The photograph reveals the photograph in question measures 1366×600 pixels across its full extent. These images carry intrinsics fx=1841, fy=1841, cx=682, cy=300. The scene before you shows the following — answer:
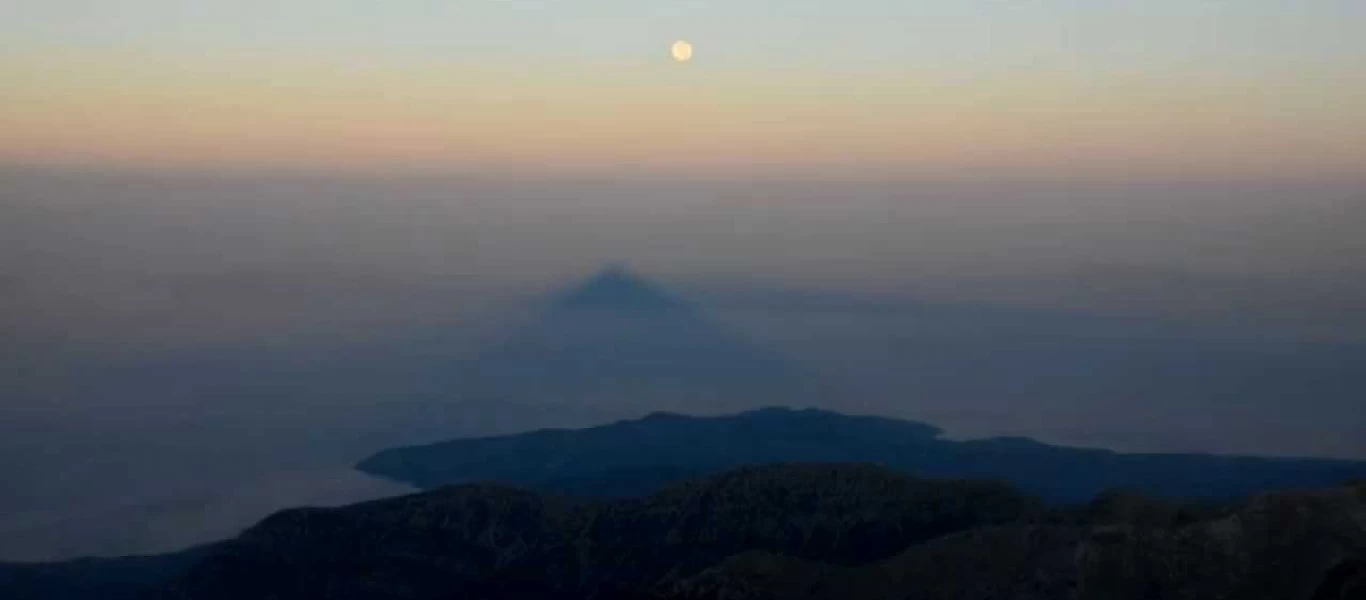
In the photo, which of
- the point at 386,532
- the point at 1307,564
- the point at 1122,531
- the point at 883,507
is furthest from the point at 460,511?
the point at 1307,564

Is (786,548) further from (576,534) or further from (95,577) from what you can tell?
(95,577)

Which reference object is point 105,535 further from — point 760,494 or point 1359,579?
point 1359,579

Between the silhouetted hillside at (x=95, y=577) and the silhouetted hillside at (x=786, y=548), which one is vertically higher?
the silhouetted hillside at (x=786, y=548)

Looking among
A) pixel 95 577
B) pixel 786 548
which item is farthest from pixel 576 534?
pixel 95 577

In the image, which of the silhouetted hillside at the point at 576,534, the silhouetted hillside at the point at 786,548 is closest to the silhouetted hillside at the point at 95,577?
the silhouetted hillside at the point at 786,548

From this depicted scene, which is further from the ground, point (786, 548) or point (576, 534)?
point (576, 534)

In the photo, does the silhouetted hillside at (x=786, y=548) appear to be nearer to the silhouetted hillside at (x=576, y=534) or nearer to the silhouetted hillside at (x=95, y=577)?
the silhouetted hillside at (x=576, y=534)

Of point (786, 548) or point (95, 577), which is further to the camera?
point (95, 577)

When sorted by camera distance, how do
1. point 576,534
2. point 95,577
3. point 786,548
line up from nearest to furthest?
point 786,548, point 576,534, point 95,577

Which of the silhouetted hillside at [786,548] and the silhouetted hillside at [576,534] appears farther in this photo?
the silhouetted hillside at [576,534]

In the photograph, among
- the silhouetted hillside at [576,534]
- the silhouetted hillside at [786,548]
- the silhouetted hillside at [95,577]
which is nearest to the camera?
the silhouetted hillside at [786,548]

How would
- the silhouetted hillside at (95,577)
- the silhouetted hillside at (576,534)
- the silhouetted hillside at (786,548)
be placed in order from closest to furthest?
1. the silhouetted hillside at (786,548)
2. the silhouetted hillside at (576,534)
3. the silhouetted hillside at (95,577)
